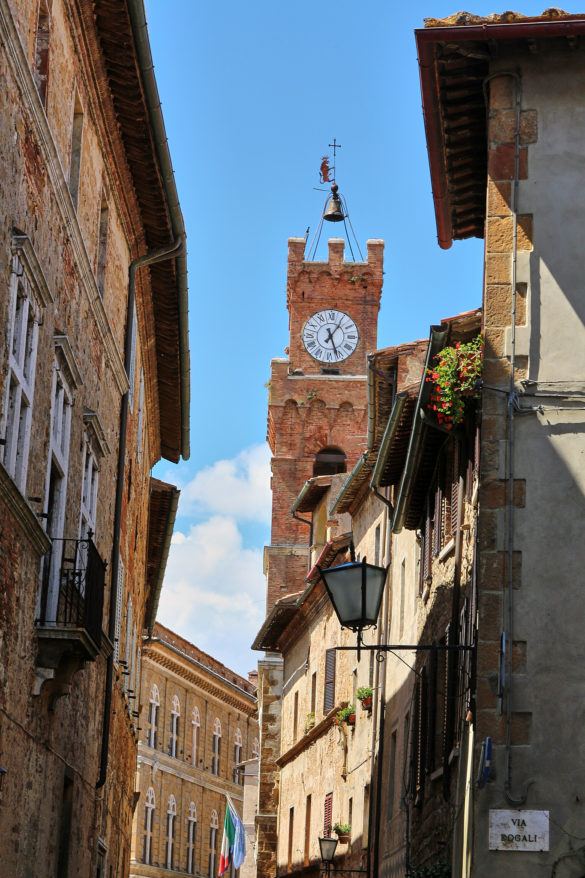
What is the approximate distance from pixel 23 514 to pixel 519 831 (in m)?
4.33

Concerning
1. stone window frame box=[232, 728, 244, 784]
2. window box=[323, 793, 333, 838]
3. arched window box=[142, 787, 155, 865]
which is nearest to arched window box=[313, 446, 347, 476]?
arched window box=[142, 787, 155, 865]

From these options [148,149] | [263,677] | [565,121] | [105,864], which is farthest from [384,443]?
[263,677]

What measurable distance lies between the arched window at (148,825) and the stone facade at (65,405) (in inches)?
1263

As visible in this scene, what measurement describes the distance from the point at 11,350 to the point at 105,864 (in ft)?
32.9

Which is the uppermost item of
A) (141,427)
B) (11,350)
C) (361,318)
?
(361,318)

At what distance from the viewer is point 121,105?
1670 centimetres

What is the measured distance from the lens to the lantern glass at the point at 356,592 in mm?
11992

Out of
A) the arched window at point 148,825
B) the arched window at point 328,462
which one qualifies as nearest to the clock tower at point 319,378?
the arched window at point 328,462

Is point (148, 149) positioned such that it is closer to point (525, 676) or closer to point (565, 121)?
point (565, 121)

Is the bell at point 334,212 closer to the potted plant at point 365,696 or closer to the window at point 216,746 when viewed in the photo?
the window at point 216,746

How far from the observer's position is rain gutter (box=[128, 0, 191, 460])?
15.1 metres

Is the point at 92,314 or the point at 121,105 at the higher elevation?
the point at 121,105

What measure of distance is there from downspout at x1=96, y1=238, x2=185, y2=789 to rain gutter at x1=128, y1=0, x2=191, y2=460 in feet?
1.19

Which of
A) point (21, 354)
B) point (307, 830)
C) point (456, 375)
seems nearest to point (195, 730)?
point (307, 830)
